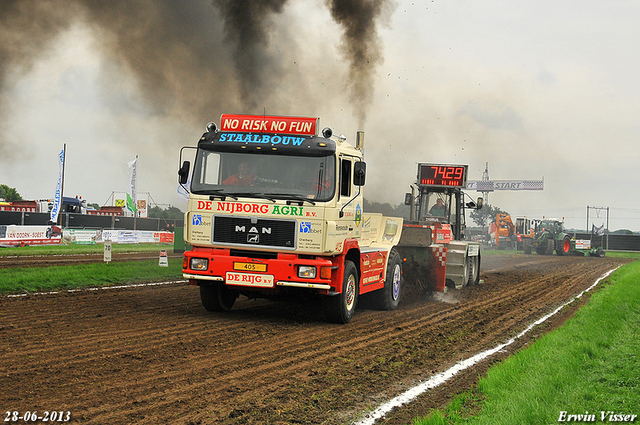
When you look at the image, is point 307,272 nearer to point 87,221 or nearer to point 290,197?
point 290,197

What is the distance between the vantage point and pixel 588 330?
→ 370 inches

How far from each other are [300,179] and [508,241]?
154ft

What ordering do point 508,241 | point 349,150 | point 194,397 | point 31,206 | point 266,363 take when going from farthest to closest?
point 508,241
point 31,206
point 349,150
point 266,363
point 194,397

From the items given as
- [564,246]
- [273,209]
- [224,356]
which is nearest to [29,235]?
[273,209]

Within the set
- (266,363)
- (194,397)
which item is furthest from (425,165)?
(194,397)

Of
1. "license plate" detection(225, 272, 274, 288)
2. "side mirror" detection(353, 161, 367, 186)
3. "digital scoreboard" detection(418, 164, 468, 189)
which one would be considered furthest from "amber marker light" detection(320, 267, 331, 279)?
"digital scoreboard" detection(418, 164, 468, 189)

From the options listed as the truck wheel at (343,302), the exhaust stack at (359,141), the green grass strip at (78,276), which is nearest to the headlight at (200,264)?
the truck wheel at (343,302)

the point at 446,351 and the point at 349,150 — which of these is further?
the point at 349,150

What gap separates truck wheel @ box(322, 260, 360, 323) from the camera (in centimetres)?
1005

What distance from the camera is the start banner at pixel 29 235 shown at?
28875mm

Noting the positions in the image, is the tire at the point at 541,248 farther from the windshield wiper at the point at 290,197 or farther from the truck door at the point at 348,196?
the windshield wiper at the point at 290,197

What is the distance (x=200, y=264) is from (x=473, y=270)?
11027mm

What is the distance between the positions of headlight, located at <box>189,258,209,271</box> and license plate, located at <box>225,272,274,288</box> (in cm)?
40

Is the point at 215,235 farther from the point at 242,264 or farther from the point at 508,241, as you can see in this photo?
the point at 508,241
